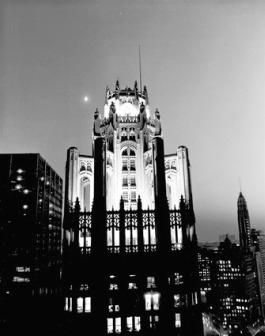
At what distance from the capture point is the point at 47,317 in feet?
219

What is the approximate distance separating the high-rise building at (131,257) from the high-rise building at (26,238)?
2847cm

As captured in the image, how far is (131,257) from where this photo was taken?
45938 mm

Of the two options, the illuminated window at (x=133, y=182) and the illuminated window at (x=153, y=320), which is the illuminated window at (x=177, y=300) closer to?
the illuminated window at (x=153, y=320)

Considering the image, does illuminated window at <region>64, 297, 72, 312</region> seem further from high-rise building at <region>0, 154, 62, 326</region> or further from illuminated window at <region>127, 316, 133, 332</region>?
high-rise building at <region>0, 154, 62, 326</region>

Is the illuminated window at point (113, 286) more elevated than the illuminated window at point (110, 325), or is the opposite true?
the illuminated window at point (113, 286)

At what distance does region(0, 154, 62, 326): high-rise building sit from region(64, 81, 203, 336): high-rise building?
93.4ft

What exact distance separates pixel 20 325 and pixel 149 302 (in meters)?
33.8

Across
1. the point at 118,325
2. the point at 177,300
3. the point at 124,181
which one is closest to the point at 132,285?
the point at 118,325

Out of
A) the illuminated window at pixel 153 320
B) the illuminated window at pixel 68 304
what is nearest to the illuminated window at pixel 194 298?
the illuminated window at pixel 153 320

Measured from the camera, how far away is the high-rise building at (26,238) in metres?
71.4

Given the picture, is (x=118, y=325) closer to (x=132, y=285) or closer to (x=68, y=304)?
(x=132, y=285)

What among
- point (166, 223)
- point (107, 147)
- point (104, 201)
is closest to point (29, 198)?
point (107, 147)

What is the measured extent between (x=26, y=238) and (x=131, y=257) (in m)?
45.0

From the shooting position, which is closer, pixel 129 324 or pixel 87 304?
pixel 129 324
